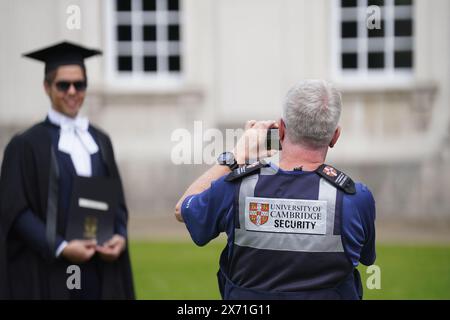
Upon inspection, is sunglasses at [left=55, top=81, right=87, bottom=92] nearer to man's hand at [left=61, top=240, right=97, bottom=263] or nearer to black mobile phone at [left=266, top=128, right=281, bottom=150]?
man's hand at [left=61, top=240, right=97, bottom=263]

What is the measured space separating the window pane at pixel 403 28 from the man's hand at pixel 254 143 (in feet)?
36.9

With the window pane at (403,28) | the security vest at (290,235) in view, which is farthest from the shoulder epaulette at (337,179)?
the window pane at (403,28)

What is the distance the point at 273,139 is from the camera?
3.08 m

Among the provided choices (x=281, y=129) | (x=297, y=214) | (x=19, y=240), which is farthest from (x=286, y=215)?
(x=19, y=240)

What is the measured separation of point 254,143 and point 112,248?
6.49ft

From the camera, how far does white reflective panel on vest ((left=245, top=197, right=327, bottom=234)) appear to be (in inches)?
115

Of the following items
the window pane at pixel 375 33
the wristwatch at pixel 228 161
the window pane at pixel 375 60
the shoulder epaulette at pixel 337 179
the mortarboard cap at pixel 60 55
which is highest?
the window pane at pixel 375 33

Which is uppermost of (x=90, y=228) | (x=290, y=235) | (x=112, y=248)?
(x=290, y=235)

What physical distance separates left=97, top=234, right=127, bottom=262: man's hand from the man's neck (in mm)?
2047

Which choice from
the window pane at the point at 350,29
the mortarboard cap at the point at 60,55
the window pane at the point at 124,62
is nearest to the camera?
the mortarboard cap at the point at 60,55

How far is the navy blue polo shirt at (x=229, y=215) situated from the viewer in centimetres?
295

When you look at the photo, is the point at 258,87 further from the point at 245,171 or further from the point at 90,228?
the point at 245,171

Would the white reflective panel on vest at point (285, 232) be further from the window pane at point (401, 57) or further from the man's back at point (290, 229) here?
the window pane at point (401, 57)

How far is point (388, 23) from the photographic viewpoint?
1385 centimetres
